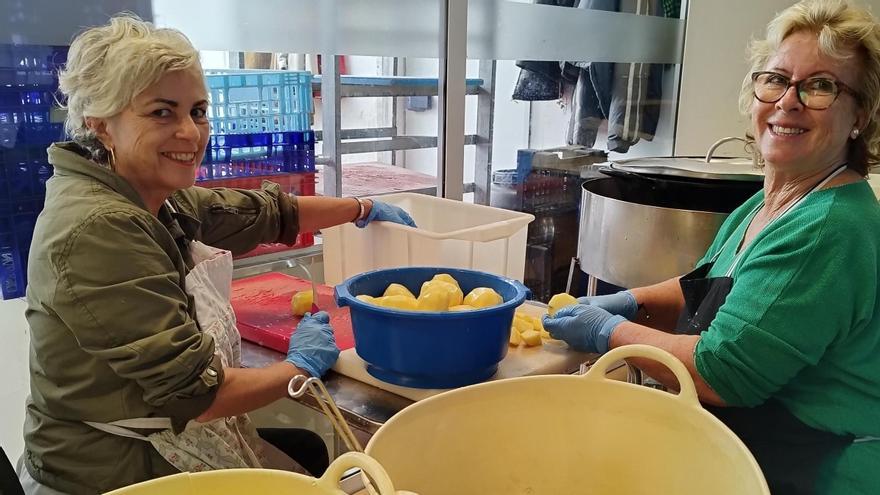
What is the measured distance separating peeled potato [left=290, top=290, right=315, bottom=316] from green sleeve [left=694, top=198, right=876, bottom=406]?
0.82m

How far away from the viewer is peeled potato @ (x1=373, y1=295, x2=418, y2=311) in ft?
3.67

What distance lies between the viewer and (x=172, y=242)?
1.08 m

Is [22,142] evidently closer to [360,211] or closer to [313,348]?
[360,211]

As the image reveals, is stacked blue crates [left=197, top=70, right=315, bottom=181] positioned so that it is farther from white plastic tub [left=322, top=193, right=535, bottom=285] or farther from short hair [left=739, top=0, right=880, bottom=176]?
short hair [left=739, top=0, right=880, bottom=176]

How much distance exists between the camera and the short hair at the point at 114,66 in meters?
1.04

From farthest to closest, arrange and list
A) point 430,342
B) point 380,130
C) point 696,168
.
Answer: point 380,130, point 696,168, point 430,342

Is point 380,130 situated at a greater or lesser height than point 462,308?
greater

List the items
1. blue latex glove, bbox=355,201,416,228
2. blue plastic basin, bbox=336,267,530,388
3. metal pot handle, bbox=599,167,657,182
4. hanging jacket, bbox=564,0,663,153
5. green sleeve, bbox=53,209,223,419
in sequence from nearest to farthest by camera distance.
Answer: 1. green sleeve, bbox=53,209,223,419
2. blue plastic basin, bbox=336,267,530,388
3. blue latex glove, bbox=355,201,416,228
4. metal pot handle, bbox=599,167,657,182
5. hanging jacket, bbox=564,0,663,153

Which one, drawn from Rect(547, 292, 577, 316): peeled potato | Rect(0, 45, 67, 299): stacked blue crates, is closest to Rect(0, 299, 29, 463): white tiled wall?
Rect(0, 45, 67, 299): stacked blue crates

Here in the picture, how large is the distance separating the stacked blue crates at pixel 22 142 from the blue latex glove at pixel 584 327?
3.92 ft

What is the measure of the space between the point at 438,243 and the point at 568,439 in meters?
0.69

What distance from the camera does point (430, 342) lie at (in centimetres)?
107

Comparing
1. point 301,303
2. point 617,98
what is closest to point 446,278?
point 301,303

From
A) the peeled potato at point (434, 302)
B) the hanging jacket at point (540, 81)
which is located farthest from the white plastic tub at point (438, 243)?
the hanging jacket at point (540, 81)
